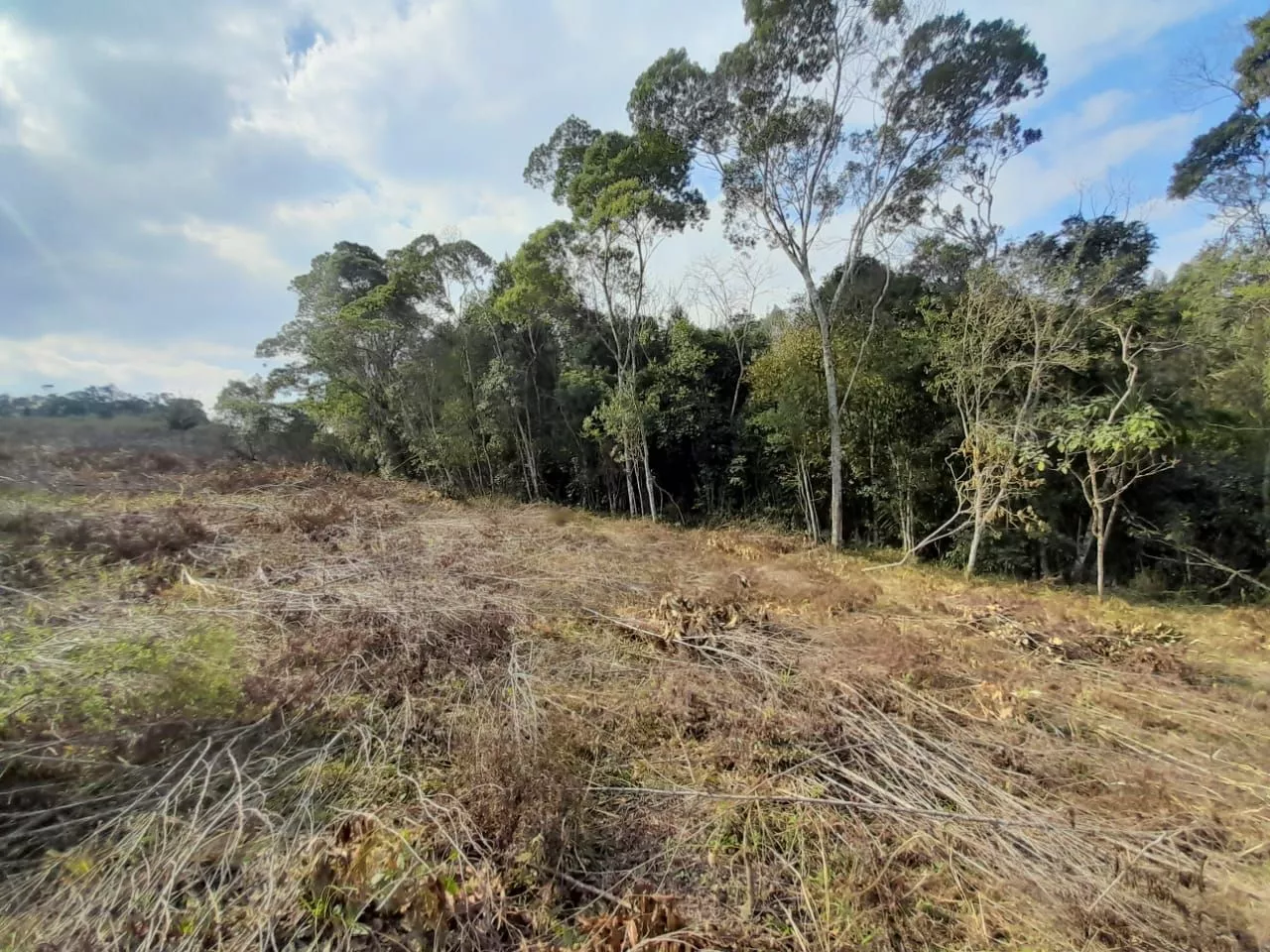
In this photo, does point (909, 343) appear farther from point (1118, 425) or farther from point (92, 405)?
point (92, 405)

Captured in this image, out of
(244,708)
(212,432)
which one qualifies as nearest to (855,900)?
(244,708)

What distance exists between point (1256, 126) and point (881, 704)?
43.0 feet

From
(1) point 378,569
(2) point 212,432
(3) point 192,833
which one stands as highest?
(2) point 212,432

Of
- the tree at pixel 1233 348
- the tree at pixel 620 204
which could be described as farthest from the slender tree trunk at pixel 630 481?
the tree at pixel 1233 348

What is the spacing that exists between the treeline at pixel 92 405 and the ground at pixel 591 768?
43 centimetres

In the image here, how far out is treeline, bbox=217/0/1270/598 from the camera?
6.71 meters

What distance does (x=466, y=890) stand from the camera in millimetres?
1676

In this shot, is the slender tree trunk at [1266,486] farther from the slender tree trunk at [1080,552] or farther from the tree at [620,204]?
the tree at [620,204]

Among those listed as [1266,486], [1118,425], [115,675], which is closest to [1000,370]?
[1118,425]

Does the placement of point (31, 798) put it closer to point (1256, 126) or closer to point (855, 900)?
point (855, 900)

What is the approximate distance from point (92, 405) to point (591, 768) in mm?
6346

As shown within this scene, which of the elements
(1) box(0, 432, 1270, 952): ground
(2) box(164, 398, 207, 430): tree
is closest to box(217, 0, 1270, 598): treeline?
(1) box(0, 432, 1270, 952): ground

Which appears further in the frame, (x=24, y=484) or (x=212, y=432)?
(x=212, y=432)

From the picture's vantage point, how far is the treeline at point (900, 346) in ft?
22.0
